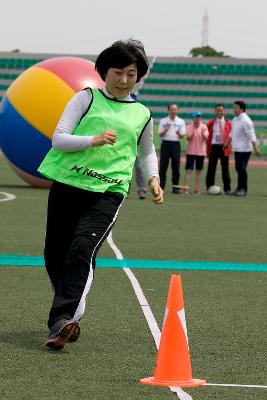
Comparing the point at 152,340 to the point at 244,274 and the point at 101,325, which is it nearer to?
the point at 101,325

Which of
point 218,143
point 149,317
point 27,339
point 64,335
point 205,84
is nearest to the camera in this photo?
point 64,335

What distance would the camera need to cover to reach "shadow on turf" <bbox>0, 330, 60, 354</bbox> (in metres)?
7.44

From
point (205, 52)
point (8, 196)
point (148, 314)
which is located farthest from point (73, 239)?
point (205, 52)

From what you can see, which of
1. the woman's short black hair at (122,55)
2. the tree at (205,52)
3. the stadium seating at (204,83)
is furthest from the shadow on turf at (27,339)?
the tree at (205,52)

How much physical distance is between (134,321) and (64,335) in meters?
1.46

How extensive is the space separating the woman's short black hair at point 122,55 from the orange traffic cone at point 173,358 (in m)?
1.74

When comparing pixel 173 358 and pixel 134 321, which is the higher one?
pixel 173 358

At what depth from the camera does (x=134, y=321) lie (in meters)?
8.58

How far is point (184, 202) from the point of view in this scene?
22.5m

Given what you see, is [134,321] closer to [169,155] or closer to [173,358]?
[173,358]

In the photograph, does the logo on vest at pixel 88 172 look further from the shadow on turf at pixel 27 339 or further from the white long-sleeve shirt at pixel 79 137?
the shadow on turf at pixel 27 339

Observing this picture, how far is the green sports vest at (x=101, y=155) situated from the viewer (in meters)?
7.53

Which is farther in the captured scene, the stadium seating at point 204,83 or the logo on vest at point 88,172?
the stadium seating at point 204,83

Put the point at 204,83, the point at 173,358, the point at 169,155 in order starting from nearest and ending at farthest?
1. the point at 173,358
2. the point at 169,155
3. the point at 204,83
